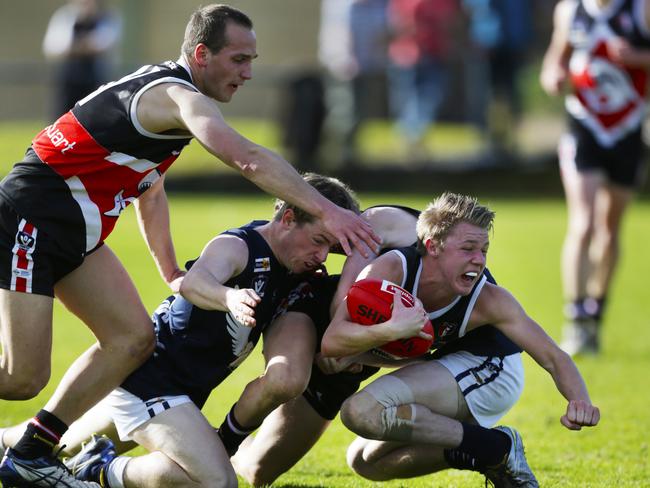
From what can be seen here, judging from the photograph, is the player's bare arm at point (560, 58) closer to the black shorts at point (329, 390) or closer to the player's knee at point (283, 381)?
the black shorts at point (329, 390)

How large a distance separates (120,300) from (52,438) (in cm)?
66

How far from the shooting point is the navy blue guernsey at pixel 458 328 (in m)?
4.88

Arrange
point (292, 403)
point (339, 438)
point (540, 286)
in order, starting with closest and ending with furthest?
point (292, 403)
point (339, 438)
point (540, 286)

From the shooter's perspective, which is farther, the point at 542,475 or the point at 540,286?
the point at 540,286

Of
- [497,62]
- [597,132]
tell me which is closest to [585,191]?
[597,132]

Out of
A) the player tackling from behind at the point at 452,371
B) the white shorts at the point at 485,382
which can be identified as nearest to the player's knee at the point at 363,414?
the player tackling from behind at the point at 452,371

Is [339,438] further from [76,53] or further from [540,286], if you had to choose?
[76,53]

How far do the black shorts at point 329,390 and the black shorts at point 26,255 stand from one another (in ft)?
4.11

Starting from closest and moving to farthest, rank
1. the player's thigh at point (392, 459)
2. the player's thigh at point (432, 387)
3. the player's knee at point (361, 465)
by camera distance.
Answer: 1. the player's thigh at point (432, 387)
2. the player's thigh at point (392, 459)
3. the player's knee at point (361, 465)

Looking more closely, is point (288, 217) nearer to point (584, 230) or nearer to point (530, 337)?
point (530, 337)

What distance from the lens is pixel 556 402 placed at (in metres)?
7.11

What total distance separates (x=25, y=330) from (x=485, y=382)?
2013 mm

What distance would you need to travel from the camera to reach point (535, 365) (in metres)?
8.34

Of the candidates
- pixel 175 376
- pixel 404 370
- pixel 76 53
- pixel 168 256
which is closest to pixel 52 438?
pixel 175 376
